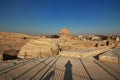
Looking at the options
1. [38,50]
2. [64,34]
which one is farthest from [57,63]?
[64,34]

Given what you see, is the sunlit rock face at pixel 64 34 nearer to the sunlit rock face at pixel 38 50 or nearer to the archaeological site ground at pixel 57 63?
the archaeological site ground at pixel 57 63

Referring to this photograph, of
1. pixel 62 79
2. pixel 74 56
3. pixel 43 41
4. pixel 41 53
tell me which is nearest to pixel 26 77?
pixel 62 79

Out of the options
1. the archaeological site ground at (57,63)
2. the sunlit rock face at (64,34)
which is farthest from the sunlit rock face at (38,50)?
the sunlit rock face at (64,34)

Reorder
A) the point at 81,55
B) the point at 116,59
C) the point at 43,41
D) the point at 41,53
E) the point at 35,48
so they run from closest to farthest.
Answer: the point at 116,59
the point at 81,55
the point at 41,53
the point at 35,48
the point at 43,41

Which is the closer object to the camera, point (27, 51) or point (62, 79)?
point (62, 79)

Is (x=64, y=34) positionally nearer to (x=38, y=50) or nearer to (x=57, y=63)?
(x=38, y=50)

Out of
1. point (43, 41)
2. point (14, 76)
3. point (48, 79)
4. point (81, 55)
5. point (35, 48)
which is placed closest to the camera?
point (48, 79)

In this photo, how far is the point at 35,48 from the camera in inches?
664

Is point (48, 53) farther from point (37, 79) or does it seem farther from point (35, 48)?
point (37, 79)

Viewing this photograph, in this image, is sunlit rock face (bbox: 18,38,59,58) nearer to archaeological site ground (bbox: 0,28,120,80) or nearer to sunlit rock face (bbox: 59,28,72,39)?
archaeological site ground (bbox: 0,28,120,80)

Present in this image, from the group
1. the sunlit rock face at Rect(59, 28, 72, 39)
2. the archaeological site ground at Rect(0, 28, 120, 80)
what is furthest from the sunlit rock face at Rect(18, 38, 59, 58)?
the sunlit rock face at Rect(59, 28, 72, 39)

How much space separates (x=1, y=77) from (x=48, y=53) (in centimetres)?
1040

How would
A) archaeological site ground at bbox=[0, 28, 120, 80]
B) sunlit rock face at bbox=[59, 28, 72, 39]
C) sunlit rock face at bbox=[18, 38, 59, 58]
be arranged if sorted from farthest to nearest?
1. sunlit rock face at bbox=[59, 28, 72, 39]
2. sunlit rock face at bbox=[18, 38, 59, 58]
3. archaeological site ground at bbox=[0, 28, 120, 80]

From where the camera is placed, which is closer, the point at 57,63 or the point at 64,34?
the point at 57,63
